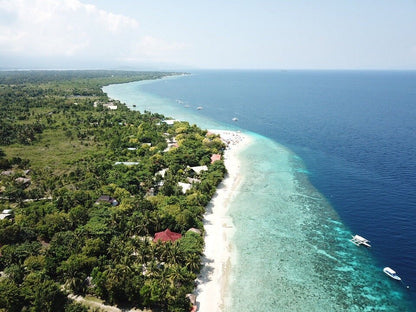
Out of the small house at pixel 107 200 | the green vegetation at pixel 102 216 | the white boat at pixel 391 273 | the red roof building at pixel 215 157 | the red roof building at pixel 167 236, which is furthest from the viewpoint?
the red roof building at pixel 215 157

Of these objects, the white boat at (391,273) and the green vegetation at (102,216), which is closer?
the green vegetation at (102,216)

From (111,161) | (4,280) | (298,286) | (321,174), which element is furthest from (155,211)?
(321,174)

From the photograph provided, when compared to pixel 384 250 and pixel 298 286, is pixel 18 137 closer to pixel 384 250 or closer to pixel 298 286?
pixel 298 286

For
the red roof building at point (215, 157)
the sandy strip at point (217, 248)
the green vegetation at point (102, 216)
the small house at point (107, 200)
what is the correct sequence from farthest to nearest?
the red roof building at point (215, 157), the small house at point (107, 200), the sandy strip at point (217, 248), the green vegetation at point (102, 216)

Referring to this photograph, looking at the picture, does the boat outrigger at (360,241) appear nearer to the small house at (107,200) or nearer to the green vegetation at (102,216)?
the green vegetation at (102,216)

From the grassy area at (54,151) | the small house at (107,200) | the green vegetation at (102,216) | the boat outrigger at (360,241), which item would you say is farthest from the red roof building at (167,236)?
the grassy area at (54,151)

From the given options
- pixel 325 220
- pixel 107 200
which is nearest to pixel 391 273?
pixel 325 220
